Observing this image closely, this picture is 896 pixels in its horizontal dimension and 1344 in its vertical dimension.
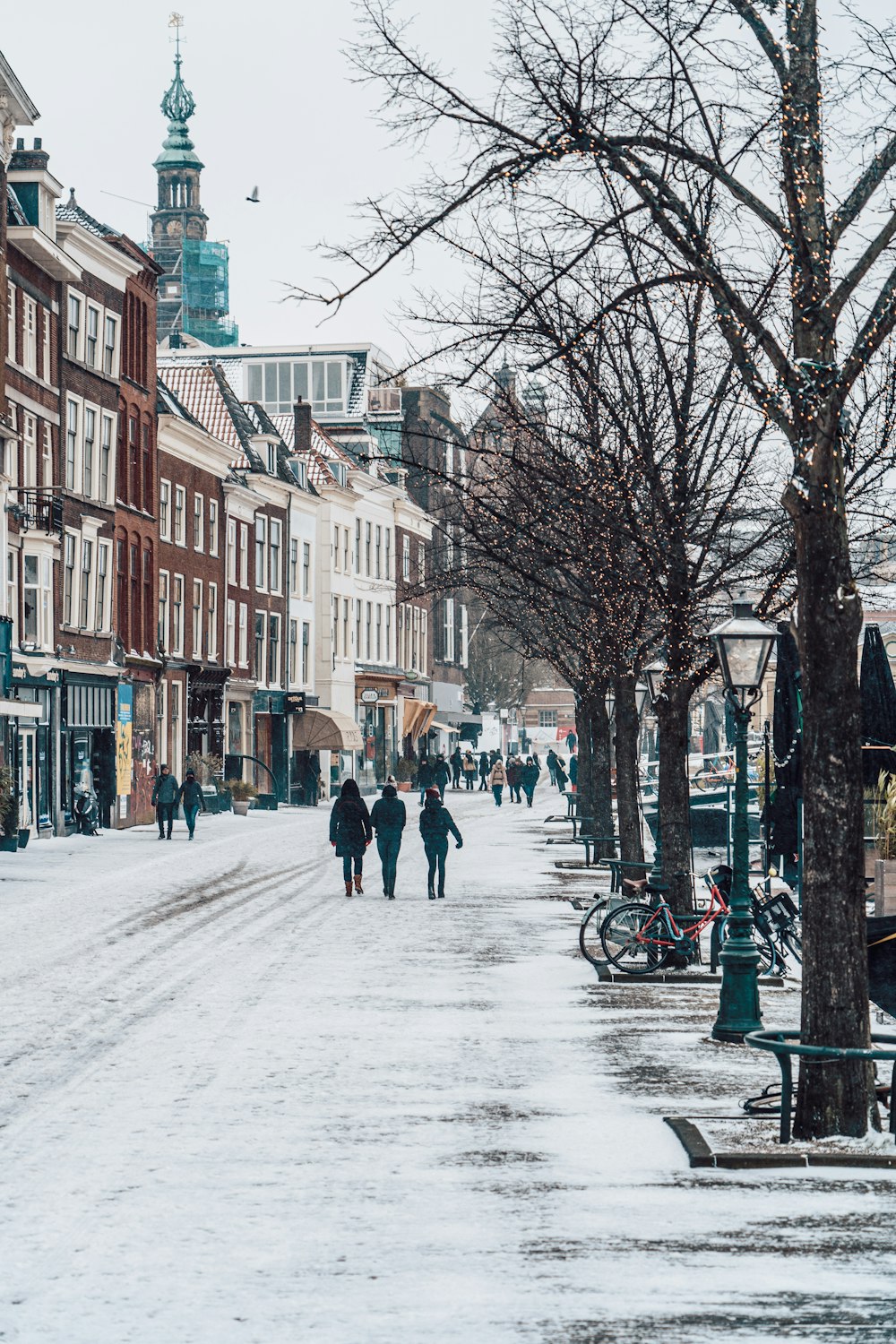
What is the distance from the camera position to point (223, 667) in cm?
5988

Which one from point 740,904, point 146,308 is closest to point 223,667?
point 146,308

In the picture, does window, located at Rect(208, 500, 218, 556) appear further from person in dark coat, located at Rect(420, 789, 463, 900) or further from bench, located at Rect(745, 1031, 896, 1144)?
bench, located at Rect(745, 1031, 896, 1144)

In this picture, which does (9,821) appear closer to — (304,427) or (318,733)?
(318,733)

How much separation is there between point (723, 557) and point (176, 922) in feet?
25.5

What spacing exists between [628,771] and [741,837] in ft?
35.9

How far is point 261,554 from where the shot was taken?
66.6 m

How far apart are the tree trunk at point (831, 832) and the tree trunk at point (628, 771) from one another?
15.4 meters

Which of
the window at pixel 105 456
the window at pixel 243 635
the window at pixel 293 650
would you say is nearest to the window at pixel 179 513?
the window at pixel 243 635

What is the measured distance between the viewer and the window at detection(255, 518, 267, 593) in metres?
66.0

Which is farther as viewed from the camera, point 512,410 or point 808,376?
point 512,410

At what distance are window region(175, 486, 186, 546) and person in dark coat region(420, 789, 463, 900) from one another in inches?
1171

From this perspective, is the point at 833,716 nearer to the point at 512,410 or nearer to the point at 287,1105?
the point at 287,1105

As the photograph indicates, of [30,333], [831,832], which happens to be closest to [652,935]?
[831,832]

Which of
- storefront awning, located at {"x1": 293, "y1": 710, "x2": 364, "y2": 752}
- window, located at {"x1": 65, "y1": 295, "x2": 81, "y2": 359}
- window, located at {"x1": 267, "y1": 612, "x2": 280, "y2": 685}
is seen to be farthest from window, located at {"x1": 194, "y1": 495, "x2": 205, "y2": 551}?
window, located at {"x1": 65, "y1": 295, "x2": 81, "y2": 359}
